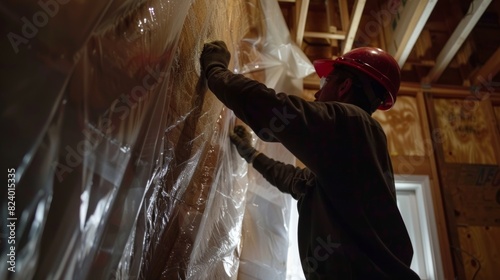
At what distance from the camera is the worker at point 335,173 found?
0.77m

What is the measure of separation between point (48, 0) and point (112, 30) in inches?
4.3

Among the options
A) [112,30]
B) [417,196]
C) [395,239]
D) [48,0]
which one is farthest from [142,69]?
[417,196]

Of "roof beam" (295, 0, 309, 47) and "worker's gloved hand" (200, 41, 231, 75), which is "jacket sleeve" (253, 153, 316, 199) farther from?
"roof beam" (295, 0, 309, 47)

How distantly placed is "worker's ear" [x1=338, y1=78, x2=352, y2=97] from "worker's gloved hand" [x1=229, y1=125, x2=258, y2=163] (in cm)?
42

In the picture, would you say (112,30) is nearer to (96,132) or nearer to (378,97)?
(96,132)

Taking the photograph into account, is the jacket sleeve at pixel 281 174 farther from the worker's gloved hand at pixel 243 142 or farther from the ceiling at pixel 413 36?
the ceiling at pixel 413 36

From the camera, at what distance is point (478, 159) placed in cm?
197

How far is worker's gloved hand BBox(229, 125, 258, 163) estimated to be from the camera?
1.28 m

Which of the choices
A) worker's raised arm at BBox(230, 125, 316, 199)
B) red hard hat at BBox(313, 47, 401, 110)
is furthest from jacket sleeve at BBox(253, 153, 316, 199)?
red hard hat at BBox(313, 47, 401, 110)

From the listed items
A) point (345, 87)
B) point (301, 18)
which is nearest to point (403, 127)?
point (301, 18)

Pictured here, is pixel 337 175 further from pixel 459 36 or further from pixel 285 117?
pixel 459 36

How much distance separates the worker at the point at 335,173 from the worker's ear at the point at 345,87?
0.60ft

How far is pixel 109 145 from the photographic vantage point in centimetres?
49

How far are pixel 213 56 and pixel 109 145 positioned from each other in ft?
1.66
